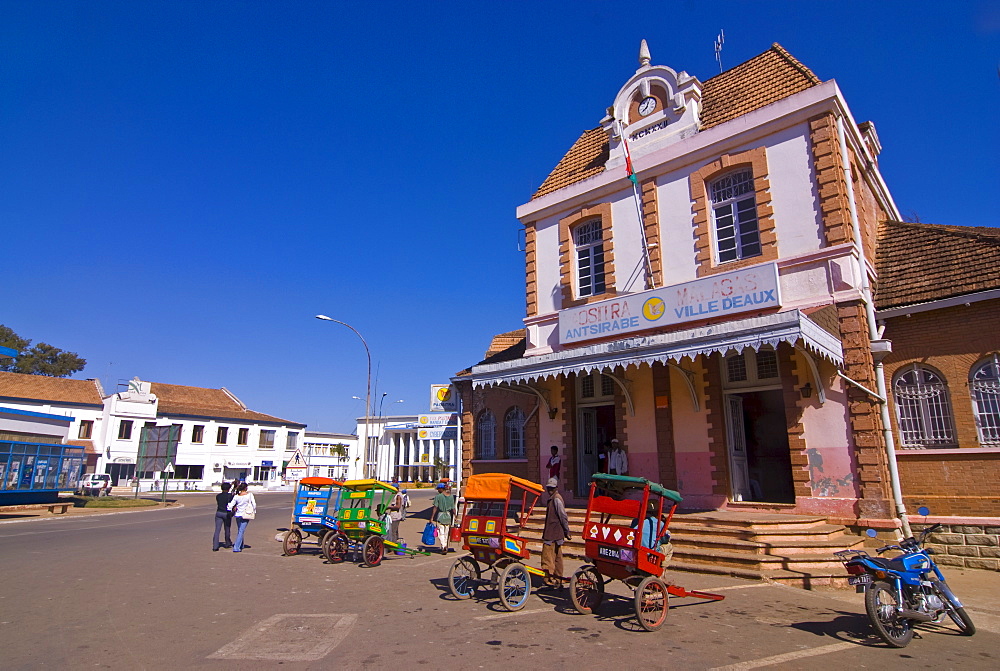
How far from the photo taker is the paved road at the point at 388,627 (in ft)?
19.4

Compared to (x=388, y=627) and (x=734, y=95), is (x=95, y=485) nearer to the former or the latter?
(x=388, y=627)

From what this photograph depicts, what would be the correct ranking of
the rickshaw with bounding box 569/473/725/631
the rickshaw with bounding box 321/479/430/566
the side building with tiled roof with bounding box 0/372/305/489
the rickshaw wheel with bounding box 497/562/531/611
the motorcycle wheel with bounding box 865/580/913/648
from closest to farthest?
the motorcycle wheel with bounding box 865/580/913/648 → the rickshaw with bounding box 569/473/725/631 → the rickshaw wheel with bounding box 497/562/531/611 → the rickshaw with bounding box 321/479/430/566 → the side building with tiled roof with bounding box 0/372/305/489

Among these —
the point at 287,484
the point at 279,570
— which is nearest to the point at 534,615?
the point at 279,570

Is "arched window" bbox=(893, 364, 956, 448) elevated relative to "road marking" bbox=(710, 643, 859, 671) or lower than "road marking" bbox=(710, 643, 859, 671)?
elevated

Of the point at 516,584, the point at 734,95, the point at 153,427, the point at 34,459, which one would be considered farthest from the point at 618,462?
the point at 153,427

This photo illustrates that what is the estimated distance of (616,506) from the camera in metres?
7.89

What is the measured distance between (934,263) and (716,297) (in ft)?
14.6

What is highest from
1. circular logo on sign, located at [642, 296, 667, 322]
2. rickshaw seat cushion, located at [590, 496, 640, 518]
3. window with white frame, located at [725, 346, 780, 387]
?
circular logo on sign, located at [642, 296, 667, 322]

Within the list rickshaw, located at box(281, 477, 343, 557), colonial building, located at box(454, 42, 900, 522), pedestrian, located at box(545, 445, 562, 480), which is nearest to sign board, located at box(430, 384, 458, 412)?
colonial building, located at box(454, 42, 900, 522)

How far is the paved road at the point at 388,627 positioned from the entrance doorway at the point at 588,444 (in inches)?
234

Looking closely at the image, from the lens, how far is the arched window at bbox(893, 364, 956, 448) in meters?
11.4

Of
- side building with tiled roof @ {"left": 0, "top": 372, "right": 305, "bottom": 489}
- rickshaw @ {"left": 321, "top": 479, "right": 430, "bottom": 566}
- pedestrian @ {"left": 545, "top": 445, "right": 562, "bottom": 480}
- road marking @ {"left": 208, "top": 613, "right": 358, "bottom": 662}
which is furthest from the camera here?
side building with tiled roof @ {"left": 0, "top": 372, "right": 305, "bottom": 489}

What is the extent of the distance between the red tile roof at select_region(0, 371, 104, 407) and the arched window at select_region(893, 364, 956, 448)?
5180 cm

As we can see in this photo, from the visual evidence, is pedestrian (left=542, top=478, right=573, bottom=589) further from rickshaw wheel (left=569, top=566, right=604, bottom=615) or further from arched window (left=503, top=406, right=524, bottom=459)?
arched window (left=503, top=406, right=524, bottom=459)
